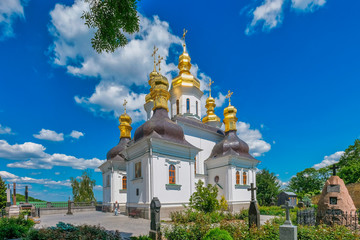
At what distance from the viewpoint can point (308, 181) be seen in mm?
36312

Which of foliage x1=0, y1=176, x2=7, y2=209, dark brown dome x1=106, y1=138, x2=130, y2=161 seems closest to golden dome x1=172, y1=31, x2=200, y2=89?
dark brown dome x1=106, y1=138, x2=130, y2=161

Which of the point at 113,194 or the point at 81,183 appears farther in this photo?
the point at 81,183

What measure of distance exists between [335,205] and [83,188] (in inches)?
1215

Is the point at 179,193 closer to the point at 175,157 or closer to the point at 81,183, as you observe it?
the point at 175,157

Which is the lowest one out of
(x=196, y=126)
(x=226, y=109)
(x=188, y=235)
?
(x=188, y=235)

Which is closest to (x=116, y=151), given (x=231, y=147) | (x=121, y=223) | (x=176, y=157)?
(x=176, y=157)

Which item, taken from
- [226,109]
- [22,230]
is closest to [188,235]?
[22,230]

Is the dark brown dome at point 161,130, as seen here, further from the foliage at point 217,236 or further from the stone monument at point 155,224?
the foliage at point 217,236

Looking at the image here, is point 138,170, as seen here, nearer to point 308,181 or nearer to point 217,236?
point 217,236

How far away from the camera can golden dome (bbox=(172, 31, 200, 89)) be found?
25.5 metres

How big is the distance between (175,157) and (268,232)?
31.6ft

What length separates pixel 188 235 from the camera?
7.94m

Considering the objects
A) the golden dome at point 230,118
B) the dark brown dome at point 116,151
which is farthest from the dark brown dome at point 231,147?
the dark brown dome at point 116,151

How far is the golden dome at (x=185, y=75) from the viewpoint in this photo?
25484 mm
